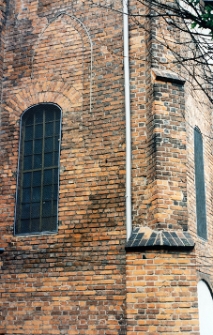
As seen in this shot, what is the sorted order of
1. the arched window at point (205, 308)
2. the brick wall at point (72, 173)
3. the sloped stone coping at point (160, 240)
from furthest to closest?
the arched window at point (205, 308), the brick wall at point (72, 173), the sloped stone coping at point (160, 240)

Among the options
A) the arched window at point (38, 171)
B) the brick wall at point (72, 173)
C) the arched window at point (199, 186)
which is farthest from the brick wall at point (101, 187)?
the arched window at point (199, 186)

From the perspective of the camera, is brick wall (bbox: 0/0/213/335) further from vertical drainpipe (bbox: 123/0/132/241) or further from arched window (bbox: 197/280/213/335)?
arched window (bbox: 197/280/213/335)

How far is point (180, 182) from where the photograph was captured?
23.2ft

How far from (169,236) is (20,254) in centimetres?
280

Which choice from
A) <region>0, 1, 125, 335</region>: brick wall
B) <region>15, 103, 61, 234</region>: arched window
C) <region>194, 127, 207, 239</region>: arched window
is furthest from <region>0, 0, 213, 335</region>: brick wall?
<region>194, 127, 207, 239</region>: arched window

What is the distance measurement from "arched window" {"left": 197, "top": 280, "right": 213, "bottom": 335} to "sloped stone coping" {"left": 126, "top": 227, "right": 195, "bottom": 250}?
4.78ft

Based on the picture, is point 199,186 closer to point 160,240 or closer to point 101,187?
point 101,187

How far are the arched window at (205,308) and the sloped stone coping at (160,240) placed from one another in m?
1.46

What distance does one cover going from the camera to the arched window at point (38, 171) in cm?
800

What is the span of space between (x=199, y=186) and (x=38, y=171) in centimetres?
332

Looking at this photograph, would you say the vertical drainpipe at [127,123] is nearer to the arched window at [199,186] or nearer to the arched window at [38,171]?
the arched window at [38,171]

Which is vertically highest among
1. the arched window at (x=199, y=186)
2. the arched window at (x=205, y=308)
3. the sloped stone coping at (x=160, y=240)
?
the arched window at (x=199, y=186)

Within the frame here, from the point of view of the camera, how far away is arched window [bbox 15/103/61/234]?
800cm

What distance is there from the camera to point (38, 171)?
8.28m
